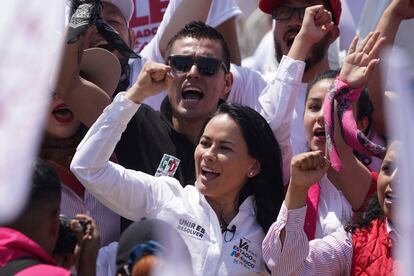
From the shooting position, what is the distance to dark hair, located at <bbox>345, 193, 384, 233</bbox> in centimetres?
471

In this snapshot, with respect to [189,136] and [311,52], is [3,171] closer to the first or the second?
[189,136]

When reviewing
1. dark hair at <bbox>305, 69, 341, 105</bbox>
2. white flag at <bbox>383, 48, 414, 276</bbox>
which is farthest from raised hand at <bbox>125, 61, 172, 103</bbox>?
white flag at <bbox>383, 48, 414, 276</bbox>

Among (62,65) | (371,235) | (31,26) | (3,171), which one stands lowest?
(371,235)

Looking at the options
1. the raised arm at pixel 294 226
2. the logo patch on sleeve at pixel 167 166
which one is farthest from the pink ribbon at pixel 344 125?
the logo patch on sleeve at pixel 167 166

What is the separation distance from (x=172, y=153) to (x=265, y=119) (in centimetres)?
43

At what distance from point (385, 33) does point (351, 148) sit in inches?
31.1

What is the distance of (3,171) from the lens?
3268mm

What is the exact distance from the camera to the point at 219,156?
15.9 feet

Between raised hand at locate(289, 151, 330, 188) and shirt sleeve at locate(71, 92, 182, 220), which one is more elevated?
raised hand at locate(289, 151, 330, 188)

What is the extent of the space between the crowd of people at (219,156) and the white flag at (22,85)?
0.54 metres

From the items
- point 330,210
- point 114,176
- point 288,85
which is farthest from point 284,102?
point 114,176

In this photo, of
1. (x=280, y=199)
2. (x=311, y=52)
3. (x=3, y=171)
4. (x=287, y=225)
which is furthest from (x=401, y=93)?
(x=311, y=52)

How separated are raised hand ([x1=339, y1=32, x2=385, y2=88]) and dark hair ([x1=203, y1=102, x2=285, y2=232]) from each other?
1.33 feet

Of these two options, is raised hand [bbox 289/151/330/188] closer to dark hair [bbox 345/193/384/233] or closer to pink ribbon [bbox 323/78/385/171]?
dark hair [bbox 345/193/384/233]
